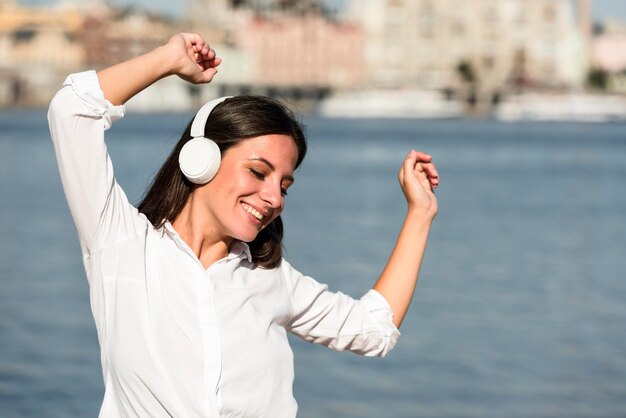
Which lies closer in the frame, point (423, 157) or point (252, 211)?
point (252, 211)

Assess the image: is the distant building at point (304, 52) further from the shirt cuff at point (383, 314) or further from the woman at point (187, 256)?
the woman at point (187, 256)

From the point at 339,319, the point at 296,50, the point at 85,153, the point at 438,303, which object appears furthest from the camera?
the point at 296,50

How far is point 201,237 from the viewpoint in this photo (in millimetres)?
1700

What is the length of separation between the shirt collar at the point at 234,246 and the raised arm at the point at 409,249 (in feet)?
0.79

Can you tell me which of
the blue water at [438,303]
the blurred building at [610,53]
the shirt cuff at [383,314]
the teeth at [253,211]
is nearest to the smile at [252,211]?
the teeth at [253,211]

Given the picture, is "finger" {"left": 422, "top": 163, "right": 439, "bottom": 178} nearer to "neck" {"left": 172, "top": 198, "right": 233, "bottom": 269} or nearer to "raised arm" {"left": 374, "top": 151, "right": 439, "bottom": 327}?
"raised arm" {"left": 374, "top": 151, "right": 439, "bottom": 327}

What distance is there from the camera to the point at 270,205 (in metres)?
1.68

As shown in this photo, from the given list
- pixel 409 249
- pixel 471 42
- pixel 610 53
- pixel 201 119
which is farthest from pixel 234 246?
pixel 610 53

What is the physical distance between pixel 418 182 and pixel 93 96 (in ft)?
1.71

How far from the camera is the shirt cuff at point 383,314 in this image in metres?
1.85

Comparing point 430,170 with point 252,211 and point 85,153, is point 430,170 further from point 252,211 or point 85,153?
point 85,153

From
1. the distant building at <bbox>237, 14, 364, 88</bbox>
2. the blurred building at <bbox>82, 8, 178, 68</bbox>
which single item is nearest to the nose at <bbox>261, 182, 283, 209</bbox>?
the blurred building at <bbox>82, 8, 178, 68</bbox>

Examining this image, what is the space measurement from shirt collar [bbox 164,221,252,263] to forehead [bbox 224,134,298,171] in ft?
0.38

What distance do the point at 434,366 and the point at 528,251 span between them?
28.4 feet
